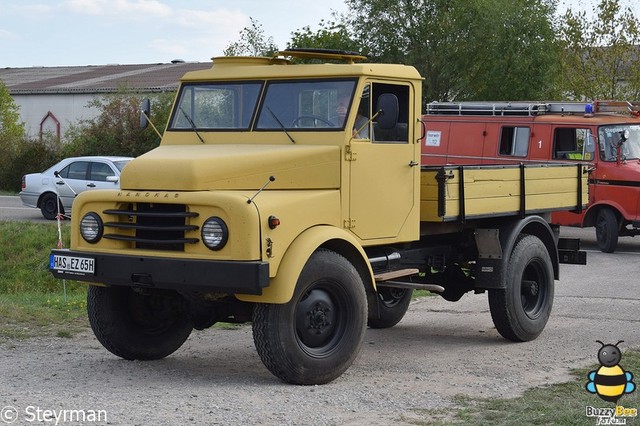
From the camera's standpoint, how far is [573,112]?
20.5 m

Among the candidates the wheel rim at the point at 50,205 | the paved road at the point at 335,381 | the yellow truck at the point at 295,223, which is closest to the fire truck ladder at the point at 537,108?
the paved road at the point at 335,381

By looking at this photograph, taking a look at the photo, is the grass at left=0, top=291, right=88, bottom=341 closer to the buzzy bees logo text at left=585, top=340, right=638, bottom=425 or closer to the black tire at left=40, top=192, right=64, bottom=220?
the buzzy bees logo text at left=585, top=340, right=638, bottom=425

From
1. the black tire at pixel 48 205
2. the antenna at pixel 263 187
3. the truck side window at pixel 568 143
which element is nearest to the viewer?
the antenna at pixel 263 187

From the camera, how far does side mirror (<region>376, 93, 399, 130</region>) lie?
31.0 ft

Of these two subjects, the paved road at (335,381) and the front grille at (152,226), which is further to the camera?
the front grille at (152,226)

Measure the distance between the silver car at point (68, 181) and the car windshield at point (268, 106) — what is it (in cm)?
1320

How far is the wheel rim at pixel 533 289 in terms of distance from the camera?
11.5m

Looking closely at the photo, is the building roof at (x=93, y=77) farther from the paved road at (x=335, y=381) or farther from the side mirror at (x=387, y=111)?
the side mirror at (x=387, y=111)

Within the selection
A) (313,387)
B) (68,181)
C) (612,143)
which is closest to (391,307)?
(313,387)

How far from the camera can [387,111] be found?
31.0 ft

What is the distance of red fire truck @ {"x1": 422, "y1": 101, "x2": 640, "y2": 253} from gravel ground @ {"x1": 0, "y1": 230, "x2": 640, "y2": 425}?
21.7 feet

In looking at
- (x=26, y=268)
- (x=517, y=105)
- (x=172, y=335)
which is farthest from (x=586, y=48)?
(x=172, y=335)

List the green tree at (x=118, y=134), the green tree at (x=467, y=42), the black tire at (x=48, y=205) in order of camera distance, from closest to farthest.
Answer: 1. the black tire at (x=48, y=205)
2. the green tree at (x=467, y=42)
3. the green tree at (x=118, y=134)

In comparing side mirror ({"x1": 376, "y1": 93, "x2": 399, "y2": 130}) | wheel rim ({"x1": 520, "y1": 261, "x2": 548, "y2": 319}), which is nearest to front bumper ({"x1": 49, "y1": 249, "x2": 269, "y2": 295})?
side mirror ({"x1": 376, "y1": 93, "x2": 399, "y2": 130})
